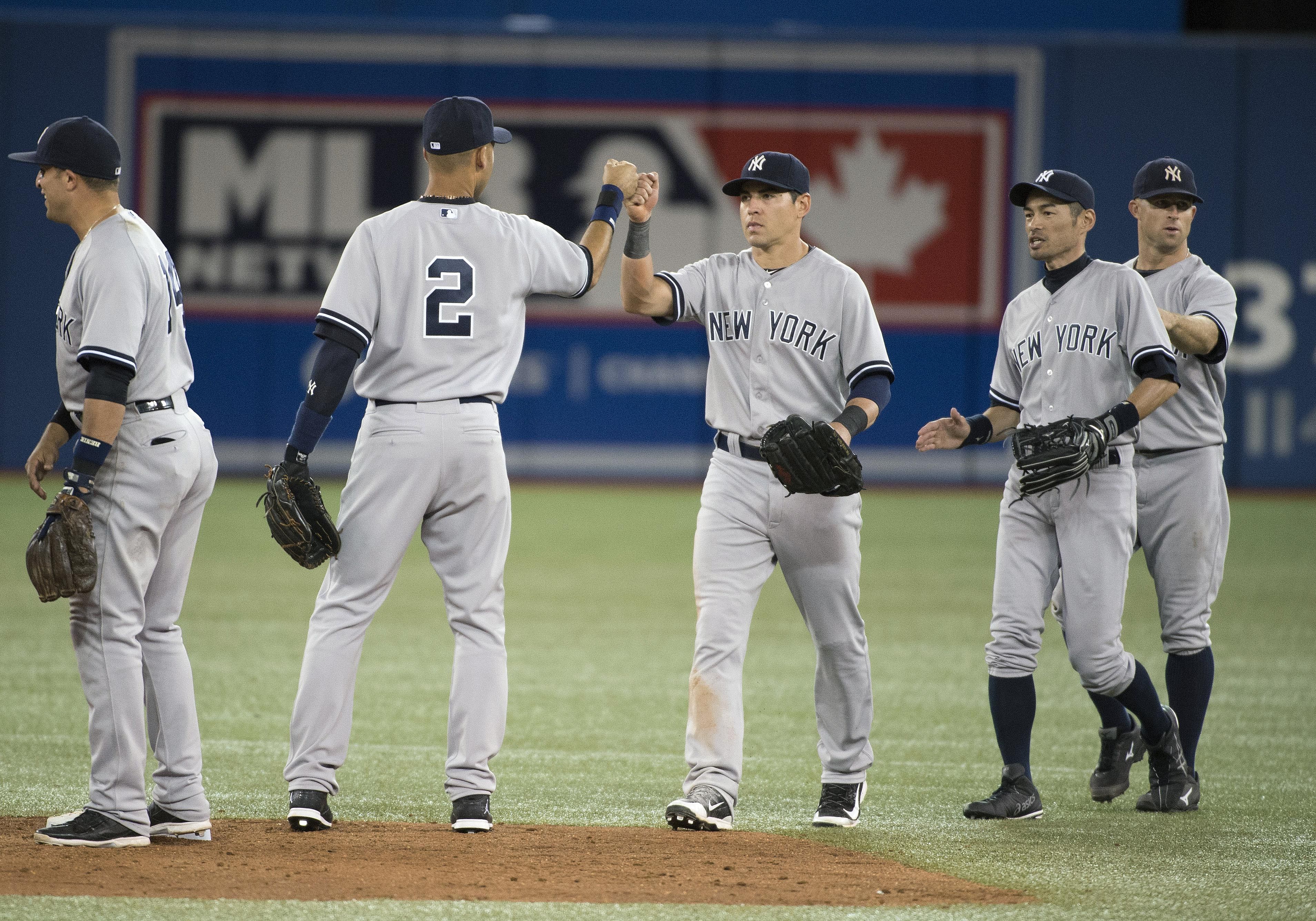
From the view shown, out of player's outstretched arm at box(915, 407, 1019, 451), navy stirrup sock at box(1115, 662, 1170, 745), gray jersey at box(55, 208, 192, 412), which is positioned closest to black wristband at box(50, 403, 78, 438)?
gray jersey at box(55, 208, 192, 412)

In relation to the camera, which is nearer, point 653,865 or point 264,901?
point 264,901

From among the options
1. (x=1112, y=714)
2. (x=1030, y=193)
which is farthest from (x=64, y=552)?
(x=1112, y=714)

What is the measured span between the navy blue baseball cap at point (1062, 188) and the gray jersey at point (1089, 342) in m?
0.23

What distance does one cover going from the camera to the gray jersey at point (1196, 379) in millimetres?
5637

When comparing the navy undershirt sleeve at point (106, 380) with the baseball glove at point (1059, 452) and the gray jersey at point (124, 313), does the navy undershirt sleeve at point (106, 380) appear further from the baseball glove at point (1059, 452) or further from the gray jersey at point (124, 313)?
the baseball glove at point (1059, 452)

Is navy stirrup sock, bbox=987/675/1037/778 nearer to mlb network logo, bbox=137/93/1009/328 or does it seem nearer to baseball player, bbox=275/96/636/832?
baseball player, bbox=275/96/636/832

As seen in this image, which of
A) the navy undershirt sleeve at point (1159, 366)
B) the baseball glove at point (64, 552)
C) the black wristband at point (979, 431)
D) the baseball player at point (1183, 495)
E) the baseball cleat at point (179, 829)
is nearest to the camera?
the baseball glove at point (64, 552)

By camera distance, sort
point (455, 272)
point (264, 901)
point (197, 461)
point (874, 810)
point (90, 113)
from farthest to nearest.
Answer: point (90, 113) → point (874, 810) → point (455, 272) → point (197, 461) → point (264, 901)

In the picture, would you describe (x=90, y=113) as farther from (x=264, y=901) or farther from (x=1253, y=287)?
(x=264, y=901)

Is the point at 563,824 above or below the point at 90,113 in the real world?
below

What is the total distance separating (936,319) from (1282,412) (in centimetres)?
445

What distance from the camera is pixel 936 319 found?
64.2ft

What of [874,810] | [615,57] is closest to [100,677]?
[874,810]

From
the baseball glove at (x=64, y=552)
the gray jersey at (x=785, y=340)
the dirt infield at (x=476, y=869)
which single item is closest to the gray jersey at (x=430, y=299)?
the gray jersey at (x=785, y=340)
